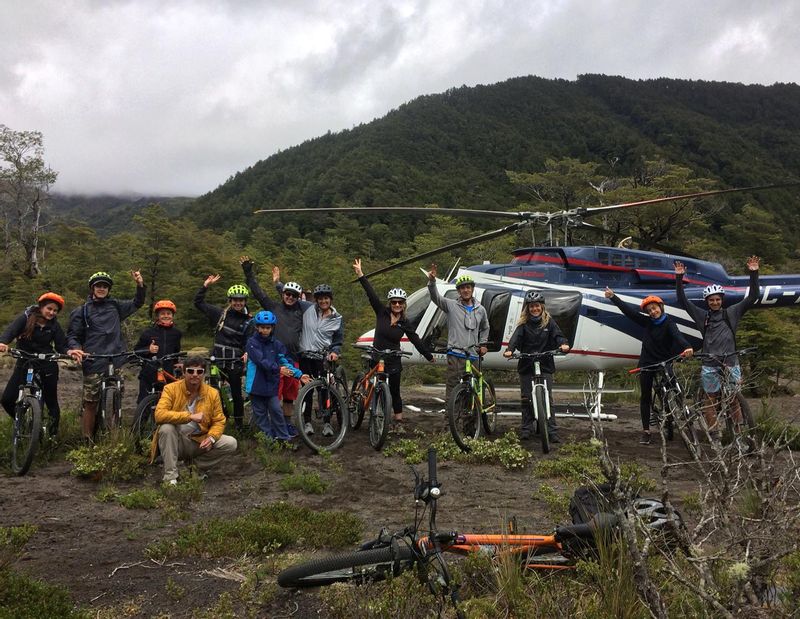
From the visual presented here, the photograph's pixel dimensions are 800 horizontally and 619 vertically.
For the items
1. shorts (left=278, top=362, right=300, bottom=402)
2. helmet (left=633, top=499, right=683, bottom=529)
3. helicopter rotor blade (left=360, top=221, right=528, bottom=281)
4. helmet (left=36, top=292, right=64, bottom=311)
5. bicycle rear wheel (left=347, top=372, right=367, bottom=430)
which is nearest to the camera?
helmet (left=633, top=499, right=683, bottom=529)

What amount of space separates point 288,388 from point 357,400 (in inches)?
36.7

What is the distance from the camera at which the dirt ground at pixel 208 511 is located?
3467 millimetres

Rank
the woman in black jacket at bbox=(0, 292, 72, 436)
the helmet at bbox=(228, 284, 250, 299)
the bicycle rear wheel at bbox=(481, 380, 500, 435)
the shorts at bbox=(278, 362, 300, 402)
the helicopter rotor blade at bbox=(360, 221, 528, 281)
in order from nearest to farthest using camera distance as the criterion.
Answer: the woman in black jacket at bbox=(0, 292, 72, 436), the helmet at bbox=(228, 284, 250, 299), the bicycle rear wheel at bbox=(481, 380, 500, 435), the shorts at bbox=(278, 362, 300, 402), the helicopter rotor blade at bbox=(360, 221, 528, 281)

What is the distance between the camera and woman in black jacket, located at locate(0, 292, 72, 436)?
6027mm

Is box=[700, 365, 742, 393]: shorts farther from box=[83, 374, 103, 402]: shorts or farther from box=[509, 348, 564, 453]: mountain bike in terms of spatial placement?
Result: box=[83, 374, 103, 402]: shorts

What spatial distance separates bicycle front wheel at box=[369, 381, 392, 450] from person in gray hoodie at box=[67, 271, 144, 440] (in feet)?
9.86

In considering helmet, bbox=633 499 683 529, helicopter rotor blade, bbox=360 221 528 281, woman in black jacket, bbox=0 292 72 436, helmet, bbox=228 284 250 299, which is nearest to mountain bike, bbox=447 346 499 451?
helicopter rotor blade, bbox=360 221 528 281

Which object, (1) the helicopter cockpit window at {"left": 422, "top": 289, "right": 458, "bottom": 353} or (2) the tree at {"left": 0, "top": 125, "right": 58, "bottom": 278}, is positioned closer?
(1) the helicopter cockpit window at {"left": 422, "top": 289, "right": 458, "bottom": 353}

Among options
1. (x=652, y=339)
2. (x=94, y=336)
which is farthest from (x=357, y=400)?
(x=652, y=339)

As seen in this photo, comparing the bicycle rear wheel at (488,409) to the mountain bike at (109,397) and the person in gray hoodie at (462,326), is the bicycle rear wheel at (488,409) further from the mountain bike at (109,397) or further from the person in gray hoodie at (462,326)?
the mountain bike at (109,397)

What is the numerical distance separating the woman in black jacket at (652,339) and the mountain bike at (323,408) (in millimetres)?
3746

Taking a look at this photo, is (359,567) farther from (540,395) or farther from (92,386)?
(92,386)

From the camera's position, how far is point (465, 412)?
22.9ft

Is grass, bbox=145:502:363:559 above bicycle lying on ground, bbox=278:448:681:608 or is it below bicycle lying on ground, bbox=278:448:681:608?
below
